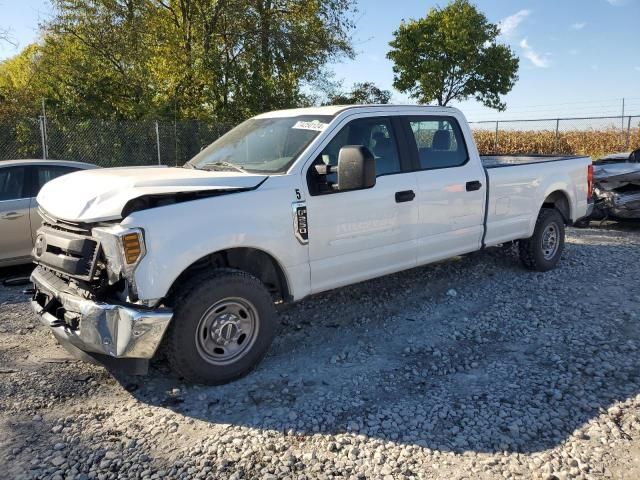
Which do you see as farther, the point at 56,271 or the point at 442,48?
the point at 442,48

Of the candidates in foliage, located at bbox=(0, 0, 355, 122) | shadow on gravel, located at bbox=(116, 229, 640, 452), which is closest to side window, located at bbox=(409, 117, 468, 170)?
shadow on gravel, located at bbox=(116, 229, 640, 452)

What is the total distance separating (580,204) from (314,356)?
4.66m

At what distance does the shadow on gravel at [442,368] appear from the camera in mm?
3391

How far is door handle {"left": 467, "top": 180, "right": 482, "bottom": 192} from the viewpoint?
18.2 ft

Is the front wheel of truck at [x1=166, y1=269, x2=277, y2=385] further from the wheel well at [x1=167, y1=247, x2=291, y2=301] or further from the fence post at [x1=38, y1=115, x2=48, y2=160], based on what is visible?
the fence post at [x1=38, y1=115, x2=48, y2=160]

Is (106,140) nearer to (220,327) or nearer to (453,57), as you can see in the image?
(220,327)

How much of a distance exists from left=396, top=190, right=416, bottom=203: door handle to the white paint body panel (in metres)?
0.04

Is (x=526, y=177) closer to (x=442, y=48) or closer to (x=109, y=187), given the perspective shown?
(x=109, y=187)

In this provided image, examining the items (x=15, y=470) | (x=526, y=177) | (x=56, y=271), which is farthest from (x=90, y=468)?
(x=526, y=177)

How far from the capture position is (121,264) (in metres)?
3.39

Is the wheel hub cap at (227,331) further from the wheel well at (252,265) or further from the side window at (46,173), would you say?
the side window at (46,173)

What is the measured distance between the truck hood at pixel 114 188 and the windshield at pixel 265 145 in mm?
308

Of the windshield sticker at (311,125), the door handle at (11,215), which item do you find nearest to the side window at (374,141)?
the windshield sticker at (311,125)

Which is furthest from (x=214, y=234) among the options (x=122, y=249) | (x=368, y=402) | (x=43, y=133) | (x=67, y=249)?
(x=43, y=133)
